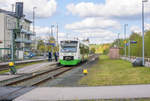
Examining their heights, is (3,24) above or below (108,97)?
above

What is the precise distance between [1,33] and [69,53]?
172 feet

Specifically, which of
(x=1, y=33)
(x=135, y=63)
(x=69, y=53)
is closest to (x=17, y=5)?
(x=69, y=53)

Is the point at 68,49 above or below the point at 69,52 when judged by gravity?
above

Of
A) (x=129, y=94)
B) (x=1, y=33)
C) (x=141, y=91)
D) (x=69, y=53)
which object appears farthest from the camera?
(x=1, y=33)

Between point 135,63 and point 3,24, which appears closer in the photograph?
point 135,63

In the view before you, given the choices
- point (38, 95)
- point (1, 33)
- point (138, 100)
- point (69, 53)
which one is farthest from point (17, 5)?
point (1, 33)

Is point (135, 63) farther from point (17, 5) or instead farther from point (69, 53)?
point (17, 5)

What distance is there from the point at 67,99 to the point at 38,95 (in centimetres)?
158

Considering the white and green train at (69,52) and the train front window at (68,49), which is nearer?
the white and green train at (69,52)

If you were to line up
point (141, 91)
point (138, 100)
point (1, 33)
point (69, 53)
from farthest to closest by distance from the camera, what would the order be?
1. point (1, 33)
2. point (69, 53)
3. point (141, 91)
4. point (138, 100)

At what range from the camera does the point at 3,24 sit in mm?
77500

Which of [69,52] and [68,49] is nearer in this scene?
[69,52]

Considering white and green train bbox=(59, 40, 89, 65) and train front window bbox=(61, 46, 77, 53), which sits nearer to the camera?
white and green train bbox=(59, 40, 89, 65)

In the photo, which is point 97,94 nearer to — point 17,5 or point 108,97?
point 108,97
